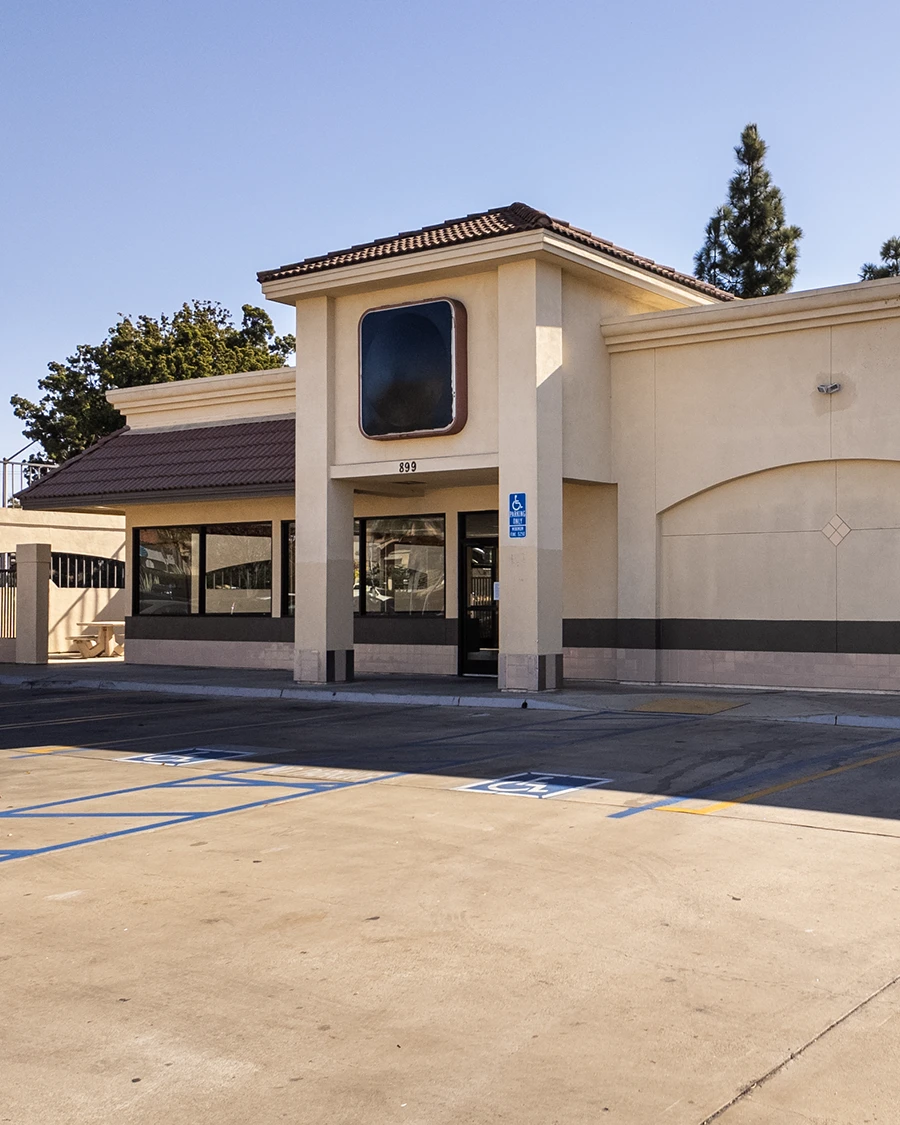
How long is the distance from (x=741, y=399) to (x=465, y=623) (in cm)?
622

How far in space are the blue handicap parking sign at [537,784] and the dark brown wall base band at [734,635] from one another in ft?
27.6

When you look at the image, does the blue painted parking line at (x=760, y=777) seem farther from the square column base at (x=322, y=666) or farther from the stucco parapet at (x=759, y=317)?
the square column base at (x=322, y=666)

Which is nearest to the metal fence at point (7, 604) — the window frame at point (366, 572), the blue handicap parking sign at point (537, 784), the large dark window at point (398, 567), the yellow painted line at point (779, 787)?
the large dark window at point (398, 567)

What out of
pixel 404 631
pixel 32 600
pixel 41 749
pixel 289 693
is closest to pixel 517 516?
pixel 289 693

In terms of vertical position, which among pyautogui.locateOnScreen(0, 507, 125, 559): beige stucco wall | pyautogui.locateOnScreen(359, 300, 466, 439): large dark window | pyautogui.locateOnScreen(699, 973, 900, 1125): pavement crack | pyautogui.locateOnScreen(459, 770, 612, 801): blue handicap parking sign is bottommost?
pyautogui.locateOnScreen(699, 973, 900, 1125): pavement crack

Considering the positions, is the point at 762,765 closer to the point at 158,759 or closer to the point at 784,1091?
the point at 158,759

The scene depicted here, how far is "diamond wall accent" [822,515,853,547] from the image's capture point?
1841cm

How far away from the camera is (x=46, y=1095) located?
4520 millimetres

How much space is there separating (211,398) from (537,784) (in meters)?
16.4

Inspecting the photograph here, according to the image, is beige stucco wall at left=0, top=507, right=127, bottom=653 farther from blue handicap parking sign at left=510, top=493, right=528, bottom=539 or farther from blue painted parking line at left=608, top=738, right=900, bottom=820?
blue painted parking line at left=608, top=738, right=900, bottom=820

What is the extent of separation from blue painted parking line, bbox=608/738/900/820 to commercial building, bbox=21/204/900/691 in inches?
226

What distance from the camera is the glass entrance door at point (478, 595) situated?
2194cm

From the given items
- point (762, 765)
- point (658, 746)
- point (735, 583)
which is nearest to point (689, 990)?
point (762, 765)

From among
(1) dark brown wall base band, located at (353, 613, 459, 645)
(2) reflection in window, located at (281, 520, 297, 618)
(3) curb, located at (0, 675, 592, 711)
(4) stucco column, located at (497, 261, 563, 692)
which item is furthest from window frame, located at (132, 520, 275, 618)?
(4) stucco column, located at (497, 261, 563, 692)
